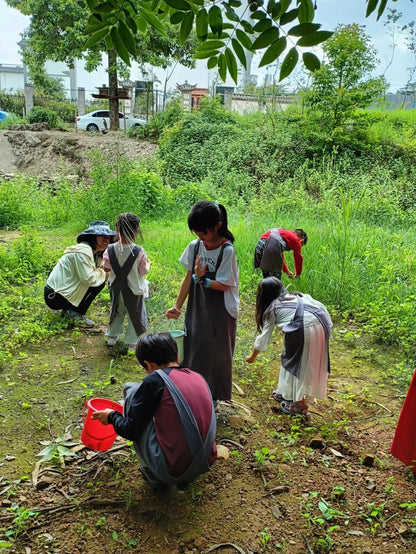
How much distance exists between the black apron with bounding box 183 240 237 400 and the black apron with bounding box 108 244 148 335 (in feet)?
3.45

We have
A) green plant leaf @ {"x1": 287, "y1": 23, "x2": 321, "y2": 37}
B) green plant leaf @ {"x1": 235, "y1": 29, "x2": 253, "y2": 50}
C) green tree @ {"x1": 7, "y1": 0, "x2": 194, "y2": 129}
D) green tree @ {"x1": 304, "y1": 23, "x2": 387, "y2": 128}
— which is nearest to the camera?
green plant leaf @ {"x1": 287, "y1": 23, "x2": 321, "y2": 37}

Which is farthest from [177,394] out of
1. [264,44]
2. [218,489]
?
[264,44]

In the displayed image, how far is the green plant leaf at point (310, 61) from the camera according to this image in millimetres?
1491

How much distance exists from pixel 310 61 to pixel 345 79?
13741 millimetres

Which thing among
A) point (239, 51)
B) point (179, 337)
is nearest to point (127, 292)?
point (179, 337)

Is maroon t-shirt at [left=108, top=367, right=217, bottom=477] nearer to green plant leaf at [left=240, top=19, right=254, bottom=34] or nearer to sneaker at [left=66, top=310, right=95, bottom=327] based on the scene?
green plant leaf at [left=240, top=19, right=254, bottom=34]

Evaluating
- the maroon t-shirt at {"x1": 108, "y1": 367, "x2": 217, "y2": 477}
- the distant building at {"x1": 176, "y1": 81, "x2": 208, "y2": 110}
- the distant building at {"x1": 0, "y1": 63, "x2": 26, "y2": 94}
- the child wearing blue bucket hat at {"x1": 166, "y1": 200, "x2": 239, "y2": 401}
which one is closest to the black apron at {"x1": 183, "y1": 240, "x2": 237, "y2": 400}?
the child wearing blue bucket hat at {"x1": 166, "y1": 200, "x2": 239, "y2": 401}

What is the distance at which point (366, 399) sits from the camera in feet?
12.6

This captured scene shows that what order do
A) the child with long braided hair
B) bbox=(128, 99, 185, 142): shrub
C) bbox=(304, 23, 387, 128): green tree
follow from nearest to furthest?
the child with long braided hair < bbox=(304, 23, 387, 128): green tree < bbox=(128, 99, 185, 142): shrub

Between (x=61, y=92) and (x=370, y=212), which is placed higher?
(x=61, y=92)

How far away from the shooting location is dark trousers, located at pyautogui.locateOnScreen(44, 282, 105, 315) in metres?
4.74

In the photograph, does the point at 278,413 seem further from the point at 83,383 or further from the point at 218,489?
the point at 83,383

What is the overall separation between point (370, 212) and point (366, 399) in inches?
245

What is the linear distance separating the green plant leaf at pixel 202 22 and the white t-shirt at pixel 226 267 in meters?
1.60
